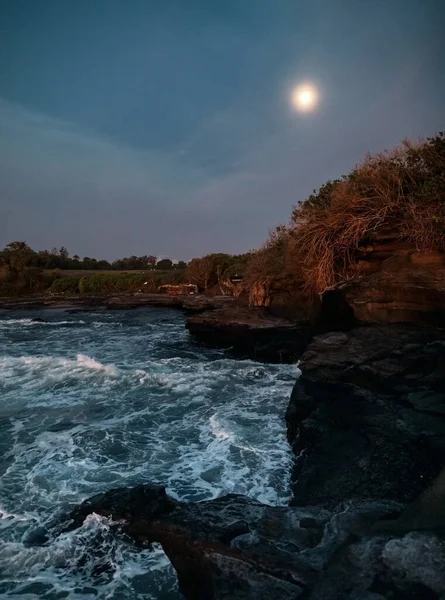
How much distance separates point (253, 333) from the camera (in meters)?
16.6

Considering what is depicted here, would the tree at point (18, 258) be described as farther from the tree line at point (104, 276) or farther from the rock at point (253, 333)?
the rock at point (253, 333)

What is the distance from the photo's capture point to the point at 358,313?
33.3 ft

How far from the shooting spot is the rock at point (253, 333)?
49.0ft

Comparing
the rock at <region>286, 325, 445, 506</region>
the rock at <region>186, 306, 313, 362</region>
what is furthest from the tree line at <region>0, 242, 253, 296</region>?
the rock at <region>286, 325, 445, 506</region>

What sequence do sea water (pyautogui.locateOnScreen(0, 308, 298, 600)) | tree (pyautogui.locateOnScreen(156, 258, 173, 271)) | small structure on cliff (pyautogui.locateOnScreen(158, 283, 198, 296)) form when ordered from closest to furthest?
1. sea water (pyautogui.locateOnScreen(0, 308, 298, 600))
2. small structure on cliff (pyautogui.locateOnScreen(158, 283, 198, 296))
3. tree (pyautogui.locateOnScreen(156, 258, 173, 271))

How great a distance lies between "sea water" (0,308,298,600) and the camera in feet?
13.5

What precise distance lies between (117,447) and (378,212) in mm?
8827

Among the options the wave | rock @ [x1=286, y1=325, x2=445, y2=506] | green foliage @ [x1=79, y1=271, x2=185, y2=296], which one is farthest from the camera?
green foliage @ [x1=79, y1=271, x2=185, y2=296]

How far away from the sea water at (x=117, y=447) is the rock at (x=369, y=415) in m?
0.65

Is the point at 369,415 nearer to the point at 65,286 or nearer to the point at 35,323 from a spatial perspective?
the point at 35,323

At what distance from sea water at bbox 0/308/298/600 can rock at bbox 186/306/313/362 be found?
130 cm

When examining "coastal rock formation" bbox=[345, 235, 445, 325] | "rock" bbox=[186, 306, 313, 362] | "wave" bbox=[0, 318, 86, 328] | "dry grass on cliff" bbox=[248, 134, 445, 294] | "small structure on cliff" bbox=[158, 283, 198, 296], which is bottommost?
"wave" bbox=[0, 318, 86, 328]

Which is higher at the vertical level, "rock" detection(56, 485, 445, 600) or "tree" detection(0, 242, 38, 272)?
"tree" detection(0, 242, 38, 272)

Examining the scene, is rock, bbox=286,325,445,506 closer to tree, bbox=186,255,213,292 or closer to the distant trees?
the distant trees
